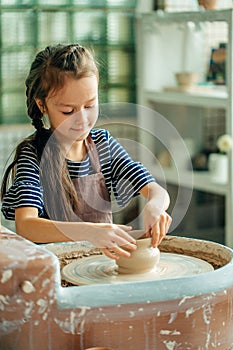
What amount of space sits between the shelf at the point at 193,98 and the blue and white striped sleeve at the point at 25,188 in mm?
1707

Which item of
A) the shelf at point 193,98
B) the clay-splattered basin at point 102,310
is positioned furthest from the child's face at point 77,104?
the shelf at point 193,98

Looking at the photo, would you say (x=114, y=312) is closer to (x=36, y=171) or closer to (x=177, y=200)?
(x=36, y=171)

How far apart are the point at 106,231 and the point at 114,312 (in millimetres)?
207

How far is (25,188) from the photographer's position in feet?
6.24

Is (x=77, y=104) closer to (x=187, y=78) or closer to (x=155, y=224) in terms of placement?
(x=155, y=224)

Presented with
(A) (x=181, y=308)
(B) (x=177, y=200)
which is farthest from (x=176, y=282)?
(B) (x=177, y=200)

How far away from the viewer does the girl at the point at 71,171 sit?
5.88ft

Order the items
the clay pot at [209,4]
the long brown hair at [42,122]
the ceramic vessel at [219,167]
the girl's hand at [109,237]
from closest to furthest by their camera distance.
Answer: the girl's hand at [109,237] → the long brown hair at [42,122] → the clay pot at [209,4] → the ceramic vessel at [219,167]

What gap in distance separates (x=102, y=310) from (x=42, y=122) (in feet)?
2.33

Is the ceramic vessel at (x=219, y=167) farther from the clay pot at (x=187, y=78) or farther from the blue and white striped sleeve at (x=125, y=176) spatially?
the blue and white striped sleeve at (x=125, y=176)

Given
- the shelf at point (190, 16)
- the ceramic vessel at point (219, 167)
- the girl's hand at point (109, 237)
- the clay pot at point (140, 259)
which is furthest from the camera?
the ceramic vessel at point (219, 167)

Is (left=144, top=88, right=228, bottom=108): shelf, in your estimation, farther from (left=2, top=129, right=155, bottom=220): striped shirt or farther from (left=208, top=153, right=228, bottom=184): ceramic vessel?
(left=2, top=129, right=155, bottom=220): striped shirt

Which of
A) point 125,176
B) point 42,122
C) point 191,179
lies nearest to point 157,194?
point 125,176

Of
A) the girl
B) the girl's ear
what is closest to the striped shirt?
the girl
